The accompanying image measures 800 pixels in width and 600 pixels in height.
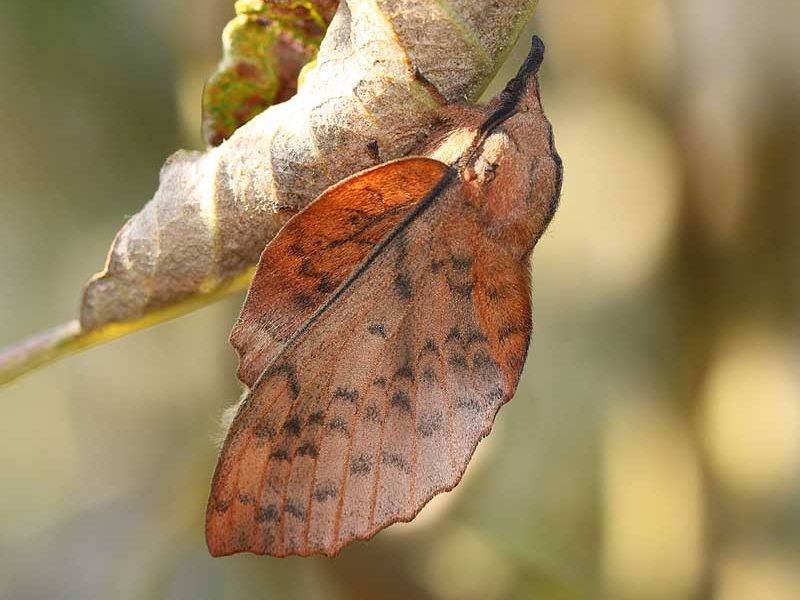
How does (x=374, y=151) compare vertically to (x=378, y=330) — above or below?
above

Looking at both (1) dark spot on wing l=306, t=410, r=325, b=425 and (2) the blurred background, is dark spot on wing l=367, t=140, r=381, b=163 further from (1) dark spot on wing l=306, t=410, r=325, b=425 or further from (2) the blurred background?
(2) the blurred background

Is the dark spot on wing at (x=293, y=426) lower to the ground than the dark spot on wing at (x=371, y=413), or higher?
higher

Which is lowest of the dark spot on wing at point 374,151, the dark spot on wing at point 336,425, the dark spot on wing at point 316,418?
the dark spot on wing at point 336,425

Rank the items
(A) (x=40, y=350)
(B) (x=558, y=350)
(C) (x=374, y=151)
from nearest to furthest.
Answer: (C) (x=374, y=151) → (A) (x=40, y=350) → (B) (x=558, y=350)

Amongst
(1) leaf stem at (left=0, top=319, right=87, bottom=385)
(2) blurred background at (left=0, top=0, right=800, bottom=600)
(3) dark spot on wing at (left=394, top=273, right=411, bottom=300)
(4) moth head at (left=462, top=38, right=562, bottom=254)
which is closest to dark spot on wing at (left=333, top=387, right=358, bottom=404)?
(3) dark spot on wing at (left=394, top=273, right=411, bottom=300)

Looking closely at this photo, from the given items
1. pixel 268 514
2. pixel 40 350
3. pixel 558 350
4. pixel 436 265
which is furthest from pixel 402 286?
pixel 558 350

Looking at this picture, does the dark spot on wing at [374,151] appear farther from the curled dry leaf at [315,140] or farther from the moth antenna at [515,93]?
the moth antenna at [515,93]

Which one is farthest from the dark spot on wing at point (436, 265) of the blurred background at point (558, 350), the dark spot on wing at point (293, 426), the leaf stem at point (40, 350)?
Result: the blurred background at point (558, 350)

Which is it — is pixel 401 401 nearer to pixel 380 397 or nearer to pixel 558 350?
pixel 380 397
